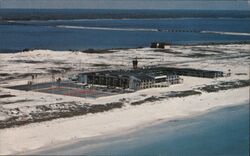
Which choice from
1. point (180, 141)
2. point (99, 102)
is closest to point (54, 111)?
point (99, 102)

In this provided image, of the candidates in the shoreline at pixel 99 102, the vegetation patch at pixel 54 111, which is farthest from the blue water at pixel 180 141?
the vegetation patch at pixel 54 111

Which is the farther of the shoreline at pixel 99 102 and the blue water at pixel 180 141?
the shoreline at pixel 99 102

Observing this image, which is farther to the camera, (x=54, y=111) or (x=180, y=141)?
(x=54, y=111)

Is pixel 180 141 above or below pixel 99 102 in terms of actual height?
below

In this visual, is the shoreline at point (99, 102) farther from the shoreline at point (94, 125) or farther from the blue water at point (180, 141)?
the blue water at point (180, 141)

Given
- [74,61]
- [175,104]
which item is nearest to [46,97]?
[175,104]

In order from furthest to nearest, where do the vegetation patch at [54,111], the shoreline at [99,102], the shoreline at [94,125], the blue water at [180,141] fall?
the vegetation patch at [54,111] → the shoreline at [99,102] → the shoreline at [94,125] → the blue water at [180,141]

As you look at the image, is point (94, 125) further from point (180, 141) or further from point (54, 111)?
point (180, 141)

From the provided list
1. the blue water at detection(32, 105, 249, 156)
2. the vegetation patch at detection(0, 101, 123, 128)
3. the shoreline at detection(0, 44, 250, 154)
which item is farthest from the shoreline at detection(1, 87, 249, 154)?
the blue water at detection(32, 105, 249, 156)
